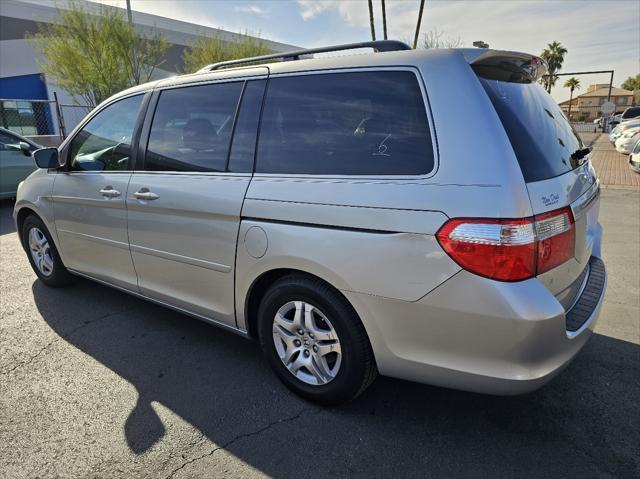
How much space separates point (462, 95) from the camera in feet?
6.54

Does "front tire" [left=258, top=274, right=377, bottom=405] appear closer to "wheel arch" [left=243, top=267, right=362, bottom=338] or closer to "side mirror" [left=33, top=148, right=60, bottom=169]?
"wheel arch" [left=243, top=267, right=362, bottom=338]

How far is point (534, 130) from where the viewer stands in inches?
85.7

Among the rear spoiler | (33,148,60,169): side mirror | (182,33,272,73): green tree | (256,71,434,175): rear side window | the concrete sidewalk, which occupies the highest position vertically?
(182,33,272,73): green tree

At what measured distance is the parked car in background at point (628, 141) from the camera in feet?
52.1

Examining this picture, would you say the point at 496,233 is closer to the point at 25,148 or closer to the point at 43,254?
the point at 43,254

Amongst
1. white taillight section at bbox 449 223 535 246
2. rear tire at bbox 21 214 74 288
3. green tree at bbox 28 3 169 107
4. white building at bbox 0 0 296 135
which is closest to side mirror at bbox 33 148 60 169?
rear tire at bbox 21 214 74 288

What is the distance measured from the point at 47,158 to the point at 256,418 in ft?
9.48

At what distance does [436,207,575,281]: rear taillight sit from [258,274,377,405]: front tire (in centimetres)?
65

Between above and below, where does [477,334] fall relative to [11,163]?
below

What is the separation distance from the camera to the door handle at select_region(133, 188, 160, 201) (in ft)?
9.82

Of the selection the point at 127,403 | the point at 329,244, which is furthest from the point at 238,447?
the point at 329,244

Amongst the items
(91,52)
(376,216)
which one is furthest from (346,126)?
(91,52)

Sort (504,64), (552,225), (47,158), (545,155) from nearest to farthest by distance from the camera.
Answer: (552,225)
(545,155)
(504,64)
(47,158)

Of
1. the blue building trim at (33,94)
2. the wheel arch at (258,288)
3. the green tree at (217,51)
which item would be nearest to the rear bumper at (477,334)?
the wheel arch at (258,288)
